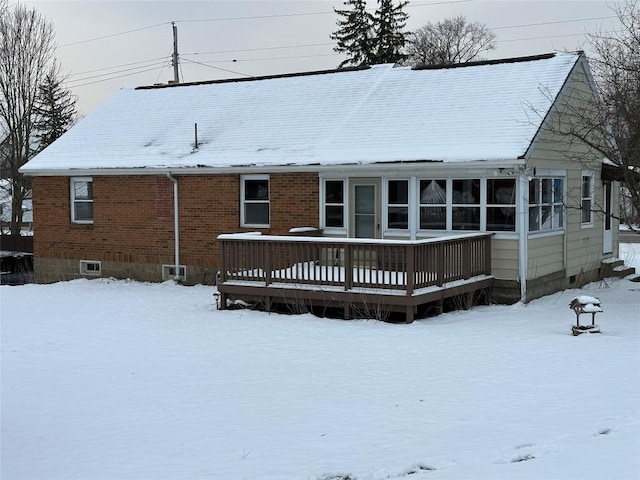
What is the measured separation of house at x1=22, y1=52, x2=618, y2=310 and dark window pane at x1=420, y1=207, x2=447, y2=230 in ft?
0.11

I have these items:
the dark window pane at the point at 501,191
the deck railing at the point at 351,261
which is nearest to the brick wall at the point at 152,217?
the deck railing at the point at 351,261

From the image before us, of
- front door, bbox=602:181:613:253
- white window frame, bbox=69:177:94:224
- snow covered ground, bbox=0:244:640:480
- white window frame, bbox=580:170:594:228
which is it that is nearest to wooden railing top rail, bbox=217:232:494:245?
snow covered ground, bbox=0:244:640:480

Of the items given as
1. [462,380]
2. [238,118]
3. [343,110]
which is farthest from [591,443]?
[238,118]

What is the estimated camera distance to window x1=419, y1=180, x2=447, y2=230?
53.6 ft

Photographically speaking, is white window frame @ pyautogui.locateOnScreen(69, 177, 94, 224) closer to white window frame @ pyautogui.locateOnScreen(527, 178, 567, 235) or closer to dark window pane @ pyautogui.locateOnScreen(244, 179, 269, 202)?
dark window pane @ pyautogui.locateOnScreen(244, 179, 269, 202)

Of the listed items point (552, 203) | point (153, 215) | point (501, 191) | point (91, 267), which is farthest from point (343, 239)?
point (91, 267)

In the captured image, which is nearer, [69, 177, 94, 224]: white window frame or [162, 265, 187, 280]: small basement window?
[162, 265, 187, 280]: small basement window

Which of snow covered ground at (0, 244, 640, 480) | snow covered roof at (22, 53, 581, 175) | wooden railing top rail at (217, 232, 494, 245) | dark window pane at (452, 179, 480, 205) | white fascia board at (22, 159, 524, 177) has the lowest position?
snow covered ground at (0, 244, 640, 480)

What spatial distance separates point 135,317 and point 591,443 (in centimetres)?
1001

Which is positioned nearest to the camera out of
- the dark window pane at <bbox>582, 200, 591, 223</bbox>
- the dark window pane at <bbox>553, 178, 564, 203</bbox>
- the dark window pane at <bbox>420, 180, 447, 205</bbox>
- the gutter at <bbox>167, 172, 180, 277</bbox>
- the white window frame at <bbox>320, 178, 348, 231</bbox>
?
the dark window pane at <bbox>420, 180, 447, 205</bbox>

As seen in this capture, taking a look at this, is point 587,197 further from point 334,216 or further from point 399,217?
point 334,216

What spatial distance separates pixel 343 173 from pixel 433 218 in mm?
2365

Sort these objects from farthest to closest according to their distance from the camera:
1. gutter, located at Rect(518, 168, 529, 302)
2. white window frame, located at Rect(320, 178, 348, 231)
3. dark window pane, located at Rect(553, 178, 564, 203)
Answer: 1. white window frame, located at Rect(320, 178, 348, 231)
2. dark window pane, located at Rect(553, 178, 564, 203)
3. gutter, located at Rect(518, 168, 529, 302)

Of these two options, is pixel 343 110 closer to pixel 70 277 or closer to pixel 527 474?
pixel 70 277
